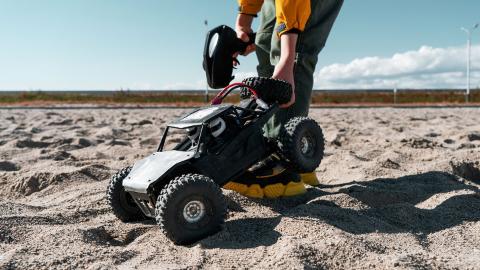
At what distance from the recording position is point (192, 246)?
1.96m

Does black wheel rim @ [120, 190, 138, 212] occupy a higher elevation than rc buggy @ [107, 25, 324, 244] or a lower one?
lower

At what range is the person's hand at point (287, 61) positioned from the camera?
2586 millimetres

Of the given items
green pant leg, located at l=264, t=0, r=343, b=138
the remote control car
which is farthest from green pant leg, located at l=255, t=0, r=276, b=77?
the remote control car

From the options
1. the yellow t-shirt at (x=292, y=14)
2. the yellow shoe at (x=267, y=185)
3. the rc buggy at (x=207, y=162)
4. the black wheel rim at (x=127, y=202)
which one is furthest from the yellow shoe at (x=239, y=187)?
the yellow t-shirt at (x=292, y=14)

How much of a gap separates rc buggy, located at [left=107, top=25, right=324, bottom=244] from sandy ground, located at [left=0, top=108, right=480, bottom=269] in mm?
91

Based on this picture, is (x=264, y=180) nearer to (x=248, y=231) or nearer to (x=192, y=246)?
(x=248, y=231)

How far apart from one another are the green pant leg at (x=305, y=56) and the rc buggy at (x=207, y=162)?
297mm

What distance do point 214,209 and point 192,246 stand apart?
0.54 ft

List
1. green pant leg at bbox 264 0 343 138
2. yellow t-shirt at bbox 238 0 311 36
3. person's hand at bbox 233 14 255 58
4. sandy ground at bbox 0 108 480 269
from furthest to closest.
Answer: person's hand at bbox 233 14 255 58
green pant leg at bbox 264 0 343 138
yellow t-shirt at bbox 238 0 311 36
sandy ground at bbox 0 108 480 269

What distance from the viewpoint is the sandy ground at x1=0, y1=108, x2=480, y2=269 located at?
5.83 feet

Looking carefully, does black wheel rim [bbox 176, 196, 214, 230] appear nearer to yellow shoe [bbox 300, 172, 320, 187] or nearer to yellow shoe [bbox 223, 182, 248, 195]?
yellow shoe [bbox 223, 182, 248, 195]

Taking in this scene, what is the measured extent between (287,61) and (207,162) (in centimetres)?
73

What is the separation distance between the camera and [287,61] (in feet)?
8.49

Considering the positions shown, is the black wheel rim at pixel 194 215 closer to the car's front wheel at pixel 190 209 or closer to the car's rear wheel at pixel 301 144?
the car's front wheel at pixel 190 209
